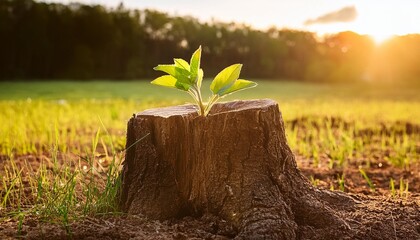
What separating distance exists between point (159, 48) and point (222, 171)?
108ft

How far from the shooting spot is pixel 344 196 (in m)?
3.19

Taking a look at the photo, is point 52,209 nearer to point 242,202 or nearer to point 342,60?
point 242,202

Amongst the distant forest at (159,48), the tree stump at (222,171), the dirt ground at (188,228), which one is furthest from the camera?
the distant forest at (159,48)

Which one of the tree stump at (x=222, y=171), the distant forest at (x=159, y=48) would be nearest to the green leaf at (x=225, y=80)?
the tree stump at (x=222, y=171)

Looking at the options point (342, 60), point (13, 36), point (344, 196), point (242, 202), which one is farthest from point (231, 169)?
point (342, 60)

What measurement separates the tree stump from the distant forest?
99.8 ft

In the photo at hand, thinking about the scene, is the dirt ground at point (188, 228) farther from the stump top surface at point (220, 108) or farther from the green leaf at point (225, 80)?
the green leaf at point (225, 80)

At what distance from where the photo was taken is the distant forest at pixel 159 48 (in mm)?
31750

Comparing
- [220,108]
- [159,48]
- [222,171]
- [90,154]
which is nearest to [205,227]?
[222,171]

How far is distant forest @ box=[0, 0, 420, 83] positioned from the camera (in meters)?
31.8

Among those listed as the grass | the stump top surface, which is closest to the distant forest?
the grass

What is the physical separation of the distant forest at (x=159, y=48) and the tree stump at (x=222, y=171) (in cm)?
3042

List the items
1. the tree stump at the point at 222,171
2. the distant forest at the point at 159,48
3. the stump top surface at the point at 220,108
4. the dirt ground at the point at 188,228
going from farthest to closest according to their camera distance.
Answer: the distant forest at the point at 159,48 < the stump top surface at the point at 220,108 < the tree stump at the point at 222,171 < the dirt ground at the point at 188,228

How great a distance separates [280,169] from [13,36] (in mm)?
31440
